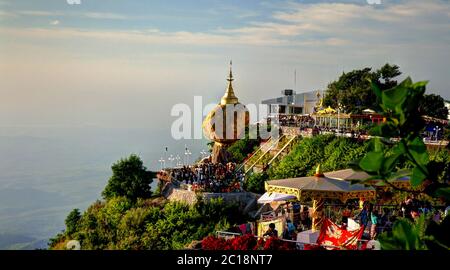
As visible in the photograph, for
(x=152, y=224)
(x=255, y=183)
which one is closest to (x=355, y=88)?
(x=255, y=183)

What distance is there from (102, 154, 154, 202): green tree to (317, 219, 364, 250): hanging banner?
14018 mm

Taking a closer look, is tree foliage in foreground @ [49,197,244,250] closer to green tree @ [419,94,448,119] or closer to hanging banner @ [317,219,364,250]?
hanging banner @ [317,219,364,250]

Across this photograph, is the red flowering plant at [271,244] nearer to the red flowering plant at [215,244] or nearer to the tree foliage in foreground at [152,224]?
the red flowering plant at [215,244]

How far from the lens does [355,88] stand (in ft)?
108

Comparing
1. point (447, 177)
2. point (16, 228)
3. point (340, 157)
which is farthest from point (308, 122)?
point (16, 228)

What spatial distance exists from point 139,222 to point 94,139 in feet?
502

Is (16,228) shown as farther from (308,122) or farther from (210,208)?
(210,208)

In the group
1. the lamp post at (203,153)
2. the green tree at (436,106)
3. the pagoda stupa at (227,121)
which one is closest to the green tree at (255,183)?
the pagoda stupa at (227,121)

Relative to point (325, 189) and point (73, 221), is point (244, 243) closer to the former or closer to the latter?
point (325, 189)

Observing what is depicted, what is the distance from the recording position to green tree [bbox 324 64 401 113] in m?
31.1

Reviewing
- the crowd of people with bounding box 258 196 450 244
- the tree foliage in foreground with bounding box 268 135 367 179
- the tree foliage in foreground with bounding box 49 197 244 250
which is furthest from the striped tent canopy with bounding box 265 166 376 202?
the tree foliage in foreground with bounding box 268 135 367 179

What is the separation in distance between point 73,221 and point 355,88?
15943 millimetres

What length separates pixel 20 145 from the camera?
160 m
